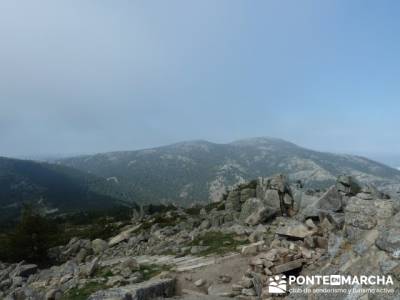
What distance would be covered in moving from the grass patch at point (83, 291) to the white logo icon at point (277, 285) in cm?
782

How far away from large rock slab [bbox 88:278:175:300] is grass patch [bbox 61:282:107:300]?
3394 mm

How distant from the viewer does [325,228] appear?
17547mm

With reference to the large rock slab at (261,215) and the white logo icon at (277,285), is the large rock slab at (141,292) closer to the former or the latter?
the white logo icon at (277,285)

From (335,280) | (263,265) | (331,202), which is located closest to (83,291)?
(263,265)

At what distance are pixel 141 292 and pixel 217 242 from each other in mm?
12200

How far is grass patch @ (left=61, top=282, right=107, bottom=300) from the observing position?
52.1 ft

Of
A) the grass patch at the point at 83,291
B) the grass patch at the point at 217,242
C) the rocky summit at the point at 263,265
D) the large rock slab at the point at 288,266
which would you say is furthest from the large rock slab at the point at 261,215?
the large rock slab at the point at 288,266

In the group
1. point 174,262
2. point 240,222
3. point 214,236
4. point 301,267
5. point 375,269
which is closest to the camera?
point 375,269

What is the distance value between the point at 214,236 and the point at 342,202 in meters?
9.42

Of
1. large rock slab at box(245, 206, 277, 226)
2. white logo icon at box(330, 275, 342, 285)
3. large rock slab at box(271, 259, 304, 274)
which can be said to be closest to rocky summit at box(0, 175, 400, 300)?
large rock slab at box(271, 259, 304, 274)

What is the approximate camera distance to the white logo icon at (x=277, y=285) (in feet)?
42.3

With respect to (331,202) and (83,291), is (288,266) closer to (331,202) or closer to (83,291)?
(83,291)

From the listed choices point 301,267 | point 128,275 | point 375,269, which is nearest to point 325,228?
point 301,267

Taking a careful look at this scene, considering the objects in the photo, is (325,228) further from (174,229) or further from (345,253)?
(174,229)
